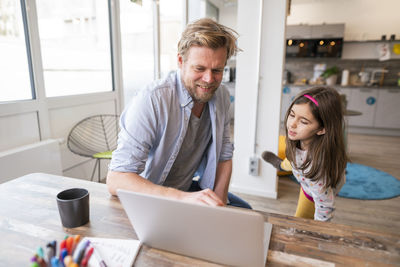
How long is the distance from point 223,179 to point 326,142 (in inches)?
19.8

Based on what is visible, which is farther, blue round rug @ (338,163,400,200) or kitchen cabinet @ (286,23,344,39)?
kitchen cabinet @ (286,23,344,39)

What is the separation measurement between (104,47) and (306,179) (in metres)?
2.50

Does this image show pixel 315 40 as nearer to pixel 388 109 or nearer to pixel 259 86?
pixel 388 109

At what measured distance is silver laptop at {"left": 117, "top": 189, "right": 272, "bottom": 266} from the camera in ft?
1.79

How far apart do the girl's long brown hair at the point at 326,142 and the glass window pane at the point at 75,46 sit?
2.07 metres

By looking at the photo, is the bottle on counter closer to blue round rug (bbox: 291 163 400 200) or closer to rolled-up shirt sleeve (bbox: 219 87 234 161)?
blue round rug (bbox: 291 163 400 200)

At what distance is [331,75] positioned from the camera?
18.3 feet

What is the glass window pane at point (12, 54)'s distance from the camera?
1905mm

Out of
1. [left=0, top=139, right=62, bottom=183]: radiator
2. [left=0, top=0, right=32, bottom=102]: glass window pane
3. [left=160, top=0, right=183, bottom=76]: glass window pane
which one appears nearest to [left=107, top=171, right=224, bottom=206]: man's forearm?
[left=0, top=139, right=62, bottom=183]: radiator

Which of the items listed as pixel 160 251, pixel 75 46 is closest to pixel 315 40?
pixel 75 46

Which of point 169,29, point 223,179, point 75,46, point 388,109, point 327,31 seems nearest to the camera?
point 223,179

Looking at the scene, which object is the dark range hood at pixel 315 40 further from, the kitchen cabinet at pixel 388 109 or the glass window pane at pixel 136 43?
the glass window pane at pixel 136 43

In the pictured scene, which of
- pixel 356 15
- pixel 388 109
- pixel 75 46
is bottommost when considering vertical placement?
→ pixel 388 109

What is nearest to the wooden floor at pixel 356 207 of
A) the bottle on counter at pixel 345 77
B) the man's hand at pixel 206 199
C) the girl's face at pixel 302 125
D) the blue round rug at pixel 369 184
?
the blue round rug at pixel 369 184
